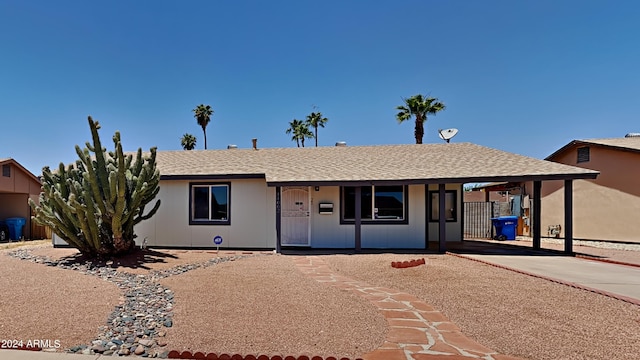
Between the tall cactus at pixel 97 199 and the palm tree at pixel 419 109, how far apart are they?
20088 millimetres

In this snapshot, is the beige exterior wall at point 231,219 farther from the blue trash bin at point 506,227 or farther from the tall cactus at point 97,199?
the blue trash bin at point 506,227

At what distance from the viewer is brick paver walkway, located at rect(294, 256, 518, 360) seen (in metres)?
3.36

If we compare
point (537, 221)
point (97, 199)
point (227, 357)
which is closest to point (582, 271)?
point (537, 221)

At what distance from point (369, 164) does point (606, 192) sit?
10923 mm

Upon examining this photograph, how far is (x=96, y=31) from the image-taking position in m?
12.7

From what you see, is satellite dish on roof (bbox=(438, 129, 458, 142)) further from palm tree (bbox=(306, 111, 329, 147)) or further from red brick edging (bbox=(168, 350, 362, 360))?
palm tree (bbox=(306, 111, 329, 147))

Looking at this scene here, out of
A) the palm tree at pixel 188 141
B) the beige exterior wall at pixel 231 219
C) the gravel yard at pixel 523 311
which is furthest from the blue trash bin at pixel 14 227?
the palm tree at pixel 188 141

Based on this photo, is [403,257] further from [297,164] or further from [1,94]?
[1,94]

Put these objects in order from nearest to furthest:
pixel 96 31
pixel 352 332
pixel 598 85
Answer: pixel 352 332, pixel 96 31, pixel 598 85

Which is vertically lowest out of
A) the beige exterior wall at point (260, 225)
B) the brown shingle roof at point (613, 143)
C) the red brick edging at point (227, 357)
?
the red brick edging at point (227, 357)

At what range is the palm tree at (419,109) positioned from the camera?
2514 centimetres

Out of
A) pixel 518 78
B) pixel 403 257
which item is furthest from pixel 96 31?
pixel 518 78

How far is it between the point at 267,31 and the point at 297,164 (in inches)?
242

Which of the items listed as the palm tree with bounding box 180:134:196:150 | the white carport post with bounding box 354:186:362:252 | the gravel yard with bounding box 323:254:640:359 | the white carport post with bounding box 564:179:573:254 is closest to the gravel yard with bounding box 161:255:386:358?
the gravel yard with bounding box 323:254:640:359
